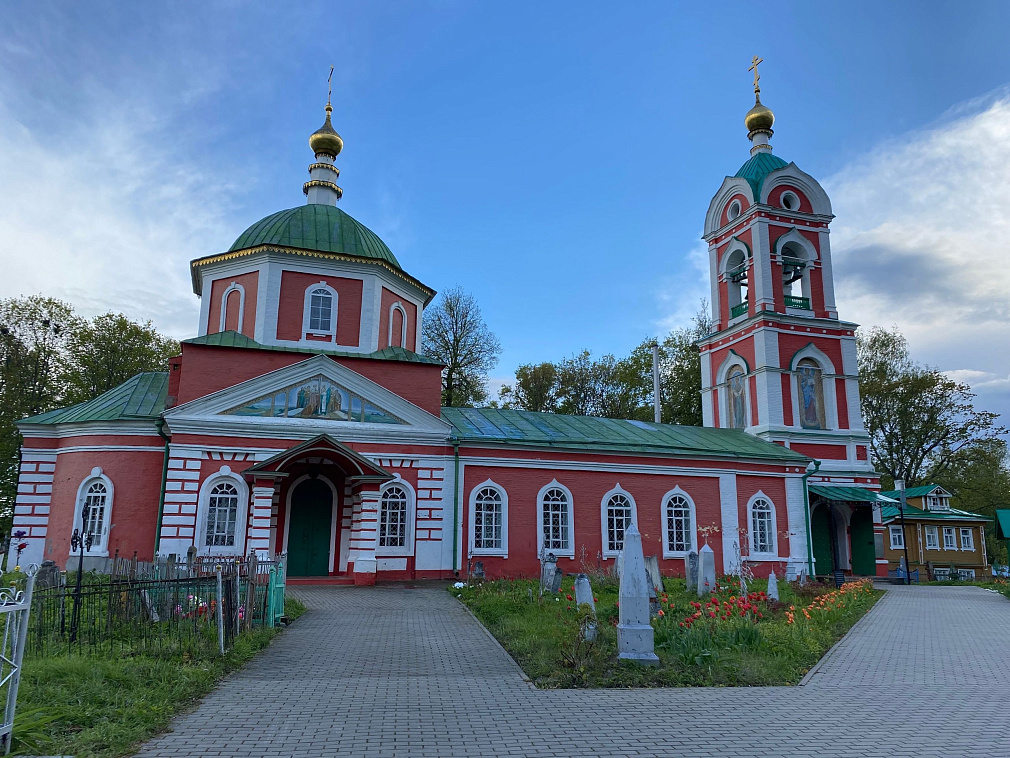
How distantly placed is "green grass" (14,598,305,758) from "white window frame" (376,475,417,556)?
9.67 m

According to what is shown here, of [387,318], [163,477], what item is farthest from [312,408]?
[387,318]

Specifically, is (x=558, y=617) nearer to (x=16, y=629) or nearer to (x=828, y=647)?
(x=828, y=647)

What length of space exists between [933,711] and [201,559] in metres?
10.0

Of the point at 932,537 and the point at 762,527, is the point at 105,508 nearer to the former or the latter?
the point at 762,527

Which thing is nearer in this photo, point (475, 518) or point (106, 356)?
point (475, 518)

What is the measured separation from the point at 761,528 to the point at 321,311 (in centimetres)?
1504

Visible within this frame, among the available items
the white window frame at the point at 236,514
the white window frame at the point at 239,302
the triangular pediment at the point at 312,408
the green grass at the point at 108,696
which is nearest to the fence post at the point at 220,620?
the green grass at the point at 108,696

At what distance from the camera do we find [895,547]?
116ft

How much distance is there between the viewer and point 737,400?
90.2ft

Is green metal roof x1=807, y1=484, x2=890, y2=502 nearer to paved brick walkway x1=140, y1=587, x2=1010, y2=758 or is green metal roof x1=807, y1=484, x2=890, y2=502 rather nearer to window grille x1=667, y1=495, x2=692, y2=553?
window grille x1=667, y1=495, x2=692, y2=553

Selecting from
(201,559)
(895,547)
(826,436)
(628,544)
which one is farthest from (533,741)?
(895,547)

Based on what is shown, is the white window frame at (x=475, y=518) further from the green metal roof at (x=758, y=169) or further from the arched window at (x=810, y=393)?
the green metal roof at (x=758, y=169)

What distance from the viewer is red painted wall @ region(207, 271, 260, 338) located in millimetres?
19859

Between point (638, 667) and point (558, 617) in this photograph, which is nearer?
point (638, 667)
